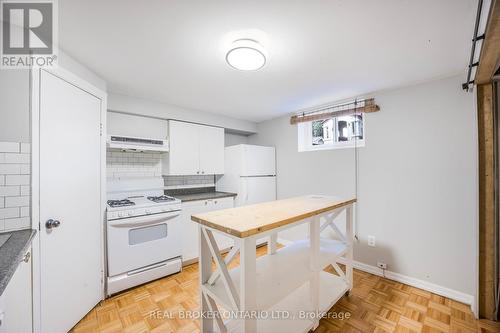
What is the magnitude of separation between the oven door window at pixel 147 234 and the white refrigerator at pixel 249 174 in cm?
124

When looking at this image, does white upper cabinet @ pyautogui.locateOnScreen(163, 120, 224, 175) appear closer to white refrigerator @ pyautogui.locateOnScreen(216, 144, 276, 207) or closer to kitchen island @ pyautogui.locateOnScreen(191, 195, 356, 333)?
white refrigerator @ pyautogui.locateOnScreen(216, 144, 276, 207)

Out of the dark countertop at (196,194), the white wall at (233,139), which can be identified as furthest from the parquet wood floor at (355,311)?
the white wall at (233,139)

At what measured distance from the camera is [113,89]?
2342mm

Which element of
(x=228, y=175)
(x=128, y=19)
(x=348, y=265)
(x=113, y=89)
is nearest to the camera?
(x=128, y=19)

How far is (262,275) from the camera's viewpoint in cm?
149

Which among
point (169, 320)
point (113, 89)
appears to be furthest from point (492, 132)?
point (113, 89)

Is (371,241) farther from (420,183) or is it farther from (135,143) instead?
(135,143)

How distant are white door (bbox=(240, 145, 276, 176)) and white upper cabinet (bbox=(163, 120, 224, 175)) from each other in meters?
0.45

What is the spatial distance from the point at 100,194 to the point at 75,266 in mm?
646

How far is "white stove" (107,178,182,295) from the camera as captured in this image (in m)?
2.06

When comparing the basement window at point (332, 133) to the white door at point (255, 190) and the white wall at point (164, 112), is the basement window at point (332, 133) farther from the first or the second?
the white wall at point (164, 112)

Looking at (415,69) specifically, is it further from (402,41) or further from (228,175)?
(228,175)

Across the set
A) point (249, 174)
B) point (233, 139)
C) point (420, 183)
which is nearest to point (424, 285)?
point (420, 183)

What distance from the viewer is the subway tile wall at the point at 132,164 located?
8.57ft
